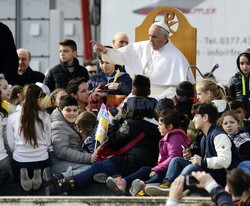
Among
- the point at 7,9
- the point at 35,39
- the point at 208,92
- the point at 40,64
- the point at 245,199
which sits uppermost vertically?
the point at 7,9

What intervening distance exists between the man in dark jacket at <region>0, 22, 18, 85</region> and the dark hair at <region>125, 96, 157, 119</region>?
218 cm

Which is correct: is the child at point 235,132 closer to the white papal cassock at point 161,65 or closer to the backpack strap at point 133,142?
the backpack strap at point 133,142

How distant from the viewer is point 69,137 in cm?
1262

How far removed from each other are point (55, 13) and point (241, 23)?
137 inches

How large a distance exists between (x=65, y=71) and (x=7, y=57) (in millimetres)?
956

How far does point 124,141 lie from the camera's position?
40.2 ft

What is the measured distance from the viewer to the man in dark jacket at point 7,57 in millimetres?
14242

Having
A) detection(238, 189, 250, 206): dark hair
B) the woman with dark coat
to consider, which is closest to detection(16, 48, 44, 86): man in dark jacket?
the woman with dark coat

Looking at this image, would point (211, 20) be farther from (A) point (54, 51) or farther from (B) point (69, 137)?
(B) point (69, 137)

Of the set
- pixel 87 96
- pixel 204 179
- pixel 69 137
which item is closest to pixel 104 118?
pixel 69 137

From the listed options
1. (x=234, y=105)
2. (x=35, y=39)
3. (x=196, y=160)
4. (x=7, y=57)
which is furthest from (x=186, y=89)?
(x=35, y=39)

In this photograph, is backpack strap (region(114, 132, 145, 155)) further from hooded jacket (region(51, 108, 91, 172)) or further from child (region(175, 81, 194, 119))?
child (region(175, 81, 194, 119))

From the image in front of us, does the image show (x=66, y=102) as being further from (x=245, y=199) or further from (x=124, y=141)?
(x=245, y=199)

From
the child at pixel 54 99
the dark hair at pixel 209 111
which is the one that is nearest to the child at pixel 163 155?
the dark hair at pixel 209 111
